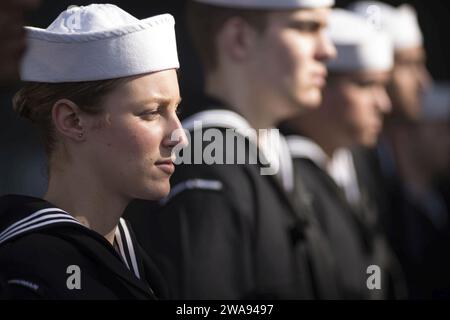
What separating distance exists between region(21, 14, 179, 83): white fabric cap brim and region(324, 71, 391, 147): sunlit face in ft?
10.3

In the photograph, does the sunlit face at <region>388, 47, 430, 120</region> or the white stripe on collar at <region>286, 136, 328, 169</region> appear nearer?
the white stripe on collar at <region>286, 136, 328, 169</region>

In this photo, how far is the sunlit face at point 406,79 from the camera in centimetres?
810

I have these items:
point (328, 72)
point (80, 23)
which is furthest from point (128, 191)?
point (328, 72)

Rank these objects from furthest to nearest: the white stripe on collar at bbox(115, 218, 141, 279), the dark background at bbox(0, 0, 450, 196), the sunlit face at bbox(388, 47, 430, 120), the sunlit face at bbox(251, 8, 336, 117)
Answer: the sunlit face at bbox(388, 47, 430, 120), the dark background at bbox(0, 0, 450, 196), the sunlit face at bbox(251, 8, 336, 117), the white stripe on collar at bbox(115, 218, 141, 279)

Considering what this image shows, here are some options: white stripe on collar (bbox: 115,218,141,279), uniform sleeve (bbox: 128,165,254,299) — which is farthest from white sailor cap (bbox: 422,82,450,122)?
white stripe on collar (bbox: 115,218,141,279)

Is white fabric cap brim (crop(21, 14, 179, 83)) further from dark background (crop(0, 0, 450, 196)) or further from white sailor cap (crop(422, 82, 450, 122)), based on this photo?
white sailor cap (crop(422, 82, 450, 122))

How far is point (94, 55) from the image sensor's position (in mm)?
3715

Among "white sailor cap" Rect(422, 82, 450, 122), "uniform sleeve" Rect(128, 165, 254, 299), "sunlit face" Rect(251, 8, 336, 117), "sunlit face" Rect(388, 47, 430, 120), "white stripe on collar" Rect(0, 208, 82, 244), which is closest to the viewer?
"white stripe on collar" Rect(0, 208, 82, 244)

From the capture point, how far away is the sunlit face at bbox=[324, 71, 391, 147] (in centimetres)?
688

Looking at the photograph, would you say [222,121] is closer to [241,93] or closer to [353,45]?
[241,93]

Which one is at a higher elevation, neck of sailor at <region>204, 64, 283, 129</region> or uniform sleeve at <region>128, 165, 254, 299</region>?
neck of sailor at <region>204, 64, 283, 129</region>

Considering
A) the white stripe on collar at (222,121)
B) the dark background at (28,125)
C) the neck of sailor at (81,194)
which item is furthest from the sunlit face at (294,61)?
the neck of sailor at (81,194)
